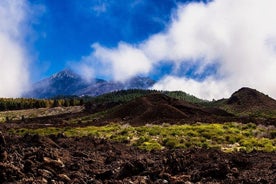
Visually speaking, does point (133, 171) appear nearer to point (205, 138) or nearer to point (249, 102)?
point (205, 138)

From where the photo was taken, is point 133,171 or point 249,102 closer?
point 133,171

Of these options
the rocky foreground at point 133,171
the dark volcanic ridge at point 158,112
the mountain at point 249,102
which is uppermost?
the mountain at point 249,102

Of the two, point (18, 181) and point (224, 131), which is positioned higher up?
point (224, 131)

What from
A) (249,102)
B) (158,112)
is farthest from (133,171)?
(249,102)

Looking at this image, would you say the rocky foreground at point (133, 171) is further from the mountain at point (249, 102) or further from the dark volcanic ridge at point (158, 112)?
the mountain at point (249, 102)

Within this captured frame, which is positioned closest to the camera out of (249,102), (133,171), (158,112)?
(133,171)

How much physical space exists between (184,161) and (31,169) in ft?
25.7

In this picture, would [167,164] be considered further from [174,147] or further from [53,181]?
[174,147]

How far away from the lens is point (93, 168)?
21.9 meters

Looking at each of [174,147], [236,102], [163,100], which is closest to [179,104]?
[163,100]

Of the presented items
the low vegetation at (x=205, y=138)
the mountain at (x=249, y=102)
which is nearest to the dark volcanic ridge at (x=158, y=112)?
the low vegetation at (x=205, y=138)

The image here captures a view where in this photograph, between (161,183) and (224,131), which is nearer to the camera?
(161,183)

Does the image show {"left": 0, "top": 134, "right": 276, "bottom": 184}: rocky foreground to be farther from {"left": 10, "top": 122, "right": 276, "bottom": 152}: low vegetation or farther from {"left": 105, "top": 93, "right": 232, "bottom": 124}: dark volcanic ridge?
{"left": 105, "top": 93, "right": 232, "bottom": 124}: dark volcanic ridge

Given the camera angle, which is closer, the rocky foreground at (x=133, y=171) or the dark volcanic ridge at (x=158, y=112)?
the rocky foreground at (x=133, y=171)
